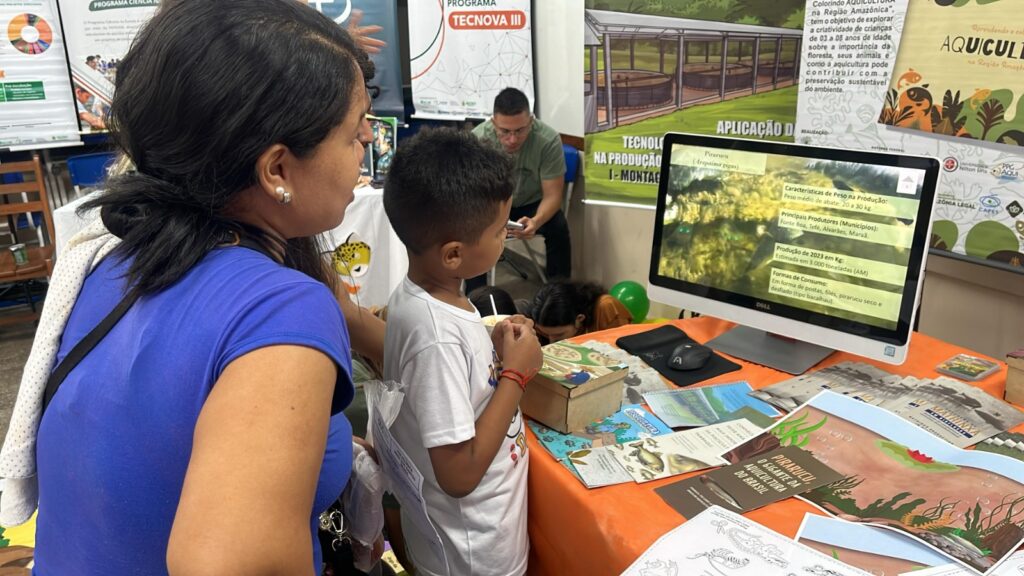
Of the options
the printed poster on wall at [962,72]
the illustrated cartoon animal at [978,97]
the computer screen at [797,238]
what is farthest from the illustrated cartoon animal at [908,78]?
the computer screen at [797,238]

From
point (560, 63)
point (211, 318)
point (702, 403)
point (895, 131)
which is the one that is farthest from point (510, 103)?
point (211, 318)

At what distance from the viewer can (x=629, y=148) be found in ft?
9.61

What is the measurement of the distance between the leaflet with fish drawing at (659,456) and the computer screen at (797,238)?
336mm

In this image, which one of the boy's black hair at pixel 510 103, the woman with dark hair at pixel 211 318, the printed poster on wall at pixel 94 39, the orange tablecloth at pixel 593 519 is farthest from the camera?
the printed poster on wall at pixel 94 39

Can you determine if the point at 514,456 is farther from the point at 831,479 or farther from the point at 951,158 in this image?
the point at 951,158

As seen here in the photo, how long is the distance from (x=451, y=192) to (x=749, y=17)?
191 centimetres

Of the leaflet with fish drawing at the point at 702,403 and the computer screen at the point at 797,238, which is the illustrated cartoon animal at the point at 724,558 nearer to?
the leaflet with fish drawing at the point at 702,403

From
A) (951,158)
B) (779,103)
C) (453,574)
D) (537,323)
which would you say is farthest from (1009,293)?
(453,574)

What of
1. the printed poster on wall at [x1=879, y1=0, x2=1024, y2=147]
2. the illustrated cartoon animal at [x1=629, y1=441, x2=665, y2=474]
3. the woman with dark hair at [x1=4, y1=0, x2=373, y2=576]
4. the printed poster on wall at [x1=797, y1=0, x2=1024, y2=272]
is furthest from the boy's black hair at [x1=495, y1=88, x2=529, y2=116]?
the woman with dark hair at [x1=4, y1=0, x2=373, y2=576]

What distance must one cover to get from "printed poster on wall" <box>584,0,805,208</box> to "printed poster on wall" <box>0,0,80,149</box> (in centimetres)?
321

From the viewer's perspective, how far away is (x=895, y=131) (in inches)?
75.7

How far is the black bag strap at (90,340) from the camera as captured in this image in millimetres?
681

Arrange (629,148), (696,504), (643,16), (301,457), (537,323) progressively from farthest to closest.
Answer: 1. (629,148)
2. (643,16)
3. (537,323)
4. (696,504)
5. (301,457)

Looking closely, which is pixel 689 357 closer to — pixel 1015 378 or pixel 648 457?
pixel 648 457
